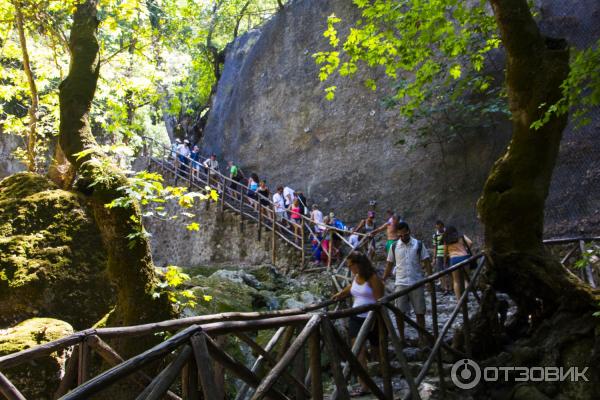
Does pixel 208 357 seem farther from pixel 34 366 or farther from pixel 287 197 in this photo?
pixel 287 197

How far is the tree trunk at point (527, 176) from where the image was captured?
16.9ft

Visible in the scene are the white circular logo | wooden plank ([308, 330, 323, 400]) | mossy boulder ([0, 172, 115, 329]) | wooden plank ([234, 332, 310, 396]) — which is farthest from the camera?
the white circular logo

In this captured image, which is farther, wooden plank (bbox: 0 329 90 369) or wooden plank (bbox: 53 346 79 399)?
wooden plank (bbox: 53 346 79 399)

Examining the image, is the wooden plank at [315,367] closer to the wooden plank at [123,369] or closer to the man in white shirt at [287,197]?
the wooden plank at [123,369]

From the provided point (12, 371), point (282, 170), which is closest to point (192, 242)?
point (282, 170)

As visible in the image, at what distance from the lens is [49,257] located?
Result: 16.4 feet

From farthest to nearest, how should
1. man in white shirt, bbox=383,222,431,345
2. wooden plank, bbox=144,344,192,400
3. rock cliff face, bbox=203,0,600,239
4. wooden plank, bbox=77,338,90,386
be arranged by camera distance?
1. rock cliff face, bbox=203,0,600,239
2. man in white shirt, bbox=383,222,431,345
3. wooden plank, bbox=77,338,90,386
4. wooden plank, bbox=144,344,192,400

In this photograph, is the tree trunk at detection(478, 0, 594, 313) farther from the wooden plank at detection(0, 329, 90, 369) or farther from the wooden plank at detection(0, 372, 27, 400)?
the wooden plank at detection(0, 372, 27, 400)

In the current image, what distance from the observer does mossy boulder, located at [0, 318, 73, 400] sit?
13.0ft

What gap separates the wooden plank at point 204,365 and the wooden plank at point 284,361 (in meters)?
0.28

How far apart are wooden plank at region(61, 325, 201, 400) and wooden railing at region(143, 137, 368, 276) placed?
7.69 meters

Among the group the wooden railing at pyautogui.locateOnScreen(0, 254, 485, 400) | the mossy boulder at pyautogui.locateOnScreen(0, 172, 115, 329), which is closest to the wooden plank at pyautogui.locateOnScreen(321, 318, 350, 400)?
the wooden railing at pyautogui.locateOnScreen(0, 254, 485, 400)

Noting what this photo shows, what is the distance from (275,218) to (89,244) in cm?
849

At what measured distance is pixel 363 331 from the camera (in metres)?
3.84
